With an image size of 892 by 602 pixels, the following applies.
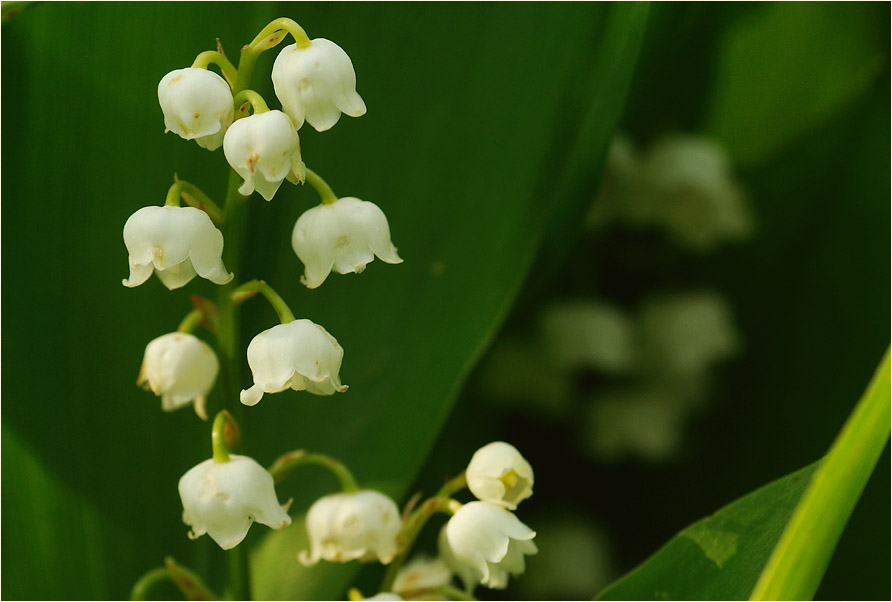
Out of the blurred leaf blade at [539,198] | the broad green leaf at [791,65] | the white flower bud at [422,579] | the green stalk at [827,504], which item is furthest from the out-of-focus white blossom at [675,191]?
the green stalk at [827,504]

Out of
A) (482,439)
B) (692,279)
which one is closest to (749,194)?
(692,279)

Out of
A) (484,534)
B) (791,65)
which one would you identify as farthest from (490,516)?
(791,65)

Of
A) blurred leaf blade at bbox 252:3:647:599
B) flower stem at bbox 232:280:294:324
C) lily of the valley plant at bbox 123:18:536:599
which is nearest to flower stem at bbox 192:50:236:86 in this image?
lily of the valley plant at bbox 123:18:536:599

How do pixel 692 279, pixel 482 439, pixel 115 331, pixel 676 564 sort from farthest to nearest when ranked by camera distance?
pixel 692 279 → pixel 482 439 → pixel 115 331 → pixel 676 564

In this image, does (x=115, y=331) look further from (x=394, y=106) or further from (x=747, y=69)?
(x=747, y=69)

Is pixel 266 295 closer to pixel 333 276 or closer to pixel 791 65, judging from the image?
pixel 333 276

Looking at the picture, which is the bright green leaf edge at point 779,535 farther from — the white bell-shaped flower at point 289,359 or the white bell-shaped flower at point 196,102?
the white bell-shaped flower at point 196,102
